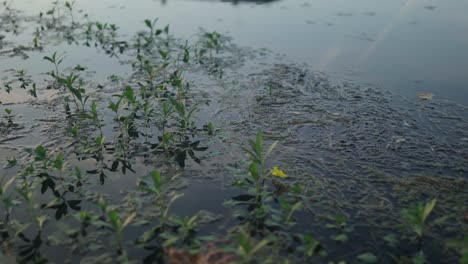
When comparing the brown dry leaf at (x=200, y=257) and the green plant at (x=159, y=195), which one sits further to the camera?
the green plant at (x=159, y=195)

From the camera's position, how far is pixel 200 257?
279 cm

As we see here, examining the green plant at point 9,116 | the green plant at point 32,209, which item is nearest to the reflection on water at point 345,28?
the green plant at point 9,116

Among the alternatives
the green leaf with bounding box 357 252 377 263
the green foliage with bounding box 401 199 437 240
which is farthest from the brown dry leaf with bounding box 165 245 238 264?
the green foliage with bounding box 401 199 437 240

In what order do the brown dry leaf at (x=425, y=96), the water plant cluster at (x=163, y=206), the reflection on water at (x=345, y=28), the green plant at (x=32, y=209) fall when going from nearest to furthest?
the water plant cluster at (x=163, y=206) < the green plant at (x=32, y=209) < the brown dry leaf at (x=425, y=96) < the reflection on water at (x=345, y=28)

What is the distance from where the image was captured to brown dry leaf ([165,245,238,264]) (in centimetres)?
273

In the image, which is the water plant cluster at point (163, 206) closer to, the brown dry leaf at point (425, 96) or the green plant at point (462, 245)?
the green plant at point (462, 245)

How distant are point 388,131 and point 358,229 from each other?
1774 mm

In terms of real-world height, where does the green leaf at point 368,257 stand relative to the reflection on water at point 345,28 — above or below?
below

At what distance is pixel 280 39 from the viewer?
8094mm

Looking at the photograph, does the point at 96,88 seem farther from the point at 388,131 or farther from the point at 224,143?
the point at 388,131

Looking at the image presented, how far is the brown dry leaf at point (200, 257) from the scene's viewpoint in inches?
107

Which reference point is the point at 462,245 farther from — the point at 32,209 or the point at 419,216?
the point at 32,209

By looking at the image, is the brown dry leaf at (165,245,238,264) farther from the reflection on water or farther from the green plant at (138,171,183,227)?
the reflection on water

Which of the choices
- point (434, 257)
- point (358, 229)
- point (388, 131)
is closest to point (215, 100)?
point (388, 131)
